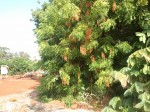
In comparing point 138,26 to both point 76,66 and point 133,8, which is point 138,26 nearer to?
point 133,8

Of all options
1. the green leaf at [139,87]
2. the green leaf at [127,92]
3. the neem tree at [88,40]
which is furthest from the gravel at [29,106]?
the green leaf at [139,87]

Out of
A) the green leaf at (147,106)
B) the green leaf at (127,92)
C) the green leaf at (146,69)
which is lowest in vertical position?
the green leaf at (147,106)

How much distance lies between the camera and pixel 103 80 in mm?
10828

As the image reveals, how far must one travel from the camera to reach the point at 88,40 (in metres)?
10.7

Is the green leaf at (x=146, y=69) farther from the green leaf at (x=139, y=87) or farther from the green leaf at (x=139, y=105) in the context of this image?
the green leaf at (x=139, y=105)

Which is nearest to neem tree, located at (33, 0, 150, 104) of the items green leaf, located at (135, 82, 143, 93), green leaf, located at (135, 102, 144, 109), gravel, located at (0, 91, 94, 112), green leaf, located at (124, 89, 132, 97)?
gravel, located at (0, 91, 94, 112)

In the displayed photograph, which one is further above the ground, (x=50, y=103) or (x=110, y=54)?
(x=110, y=54)

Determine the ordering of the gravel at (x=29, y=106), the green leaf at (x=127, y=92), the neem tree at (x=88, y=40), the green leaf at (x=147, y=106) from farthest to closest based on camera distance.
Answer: the gravel at (x=29, y=106) → the neem tree at (x=88, y=40) → the green leaf at (x=127, y=92) → the green leaf at (x=147, y=106)

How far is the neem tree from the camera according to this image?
10500 mm

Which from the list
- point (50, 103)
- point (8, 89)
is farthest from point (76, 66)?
point (8, 89)

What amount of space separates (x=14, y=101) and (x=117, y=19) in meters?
5.17

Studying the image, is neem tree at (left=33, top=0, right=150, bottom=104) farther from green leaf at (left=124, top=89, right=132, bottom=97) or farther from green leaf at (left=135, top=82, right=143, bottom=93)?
green leaf at (left=135, top=82, right=143, bottom=93)

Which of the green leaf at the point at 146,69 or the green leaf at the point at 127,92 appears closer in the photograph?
the green leaf at the point at 146,69

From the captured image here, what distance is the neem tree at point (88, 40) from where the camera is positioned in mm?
10500
